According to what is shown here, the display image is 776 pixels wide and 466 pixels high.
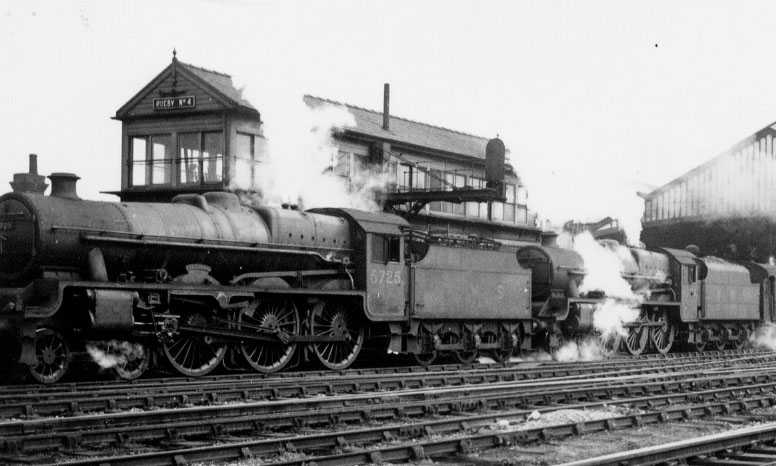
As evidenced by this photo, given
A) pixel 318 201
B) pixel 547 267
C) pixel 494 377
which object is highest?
pixel 318 201

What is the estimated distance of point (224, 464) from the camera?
855 centimetres

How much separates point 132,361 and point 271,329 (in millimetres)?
2643

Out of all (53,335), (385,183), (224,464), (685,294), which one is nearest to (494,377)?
(53,335)

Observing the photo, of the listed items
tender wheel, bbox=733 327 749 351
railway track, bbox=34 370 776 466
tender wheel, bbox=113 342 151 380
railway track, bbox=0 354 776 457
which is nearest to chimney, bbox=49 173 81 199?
tender wheel, bbox=113 342 151 380

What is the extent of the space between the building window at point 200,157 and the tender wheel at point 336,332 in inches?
427

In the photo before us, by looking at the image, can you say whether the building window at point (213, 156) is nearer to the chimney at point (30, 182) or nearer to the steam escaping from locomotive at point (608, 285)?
the steam escaping from locomotive at point (608, 285)

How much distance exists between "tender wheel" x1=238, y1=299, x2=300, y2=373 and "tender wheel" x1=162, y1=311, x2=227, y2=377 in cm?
52

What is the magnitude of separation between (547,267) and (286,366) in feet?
29.0

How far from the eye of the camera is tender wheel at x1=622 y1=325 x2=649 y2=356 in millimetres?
26459

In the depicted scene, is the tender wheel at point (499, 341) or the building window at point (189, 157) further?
the building window at point (189, 157)

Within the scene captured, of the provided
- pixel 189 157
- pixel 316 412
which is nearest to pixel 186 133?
pixel 189 157

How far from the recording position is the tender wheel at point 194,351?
15.5 metres

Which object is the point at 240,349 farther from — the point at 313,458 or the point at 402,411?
the point at 313,458

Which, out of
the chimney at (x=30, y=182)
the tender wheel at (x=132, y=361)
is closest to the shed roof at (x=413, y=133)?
the tender wheel at (x=132, y=361)
